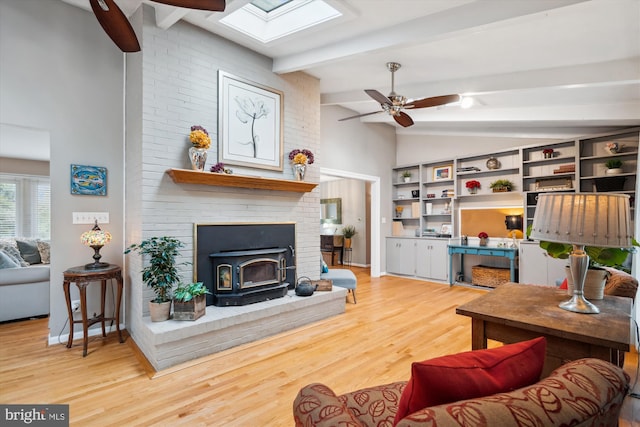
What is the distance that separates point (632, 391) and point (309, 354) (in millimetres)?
2382

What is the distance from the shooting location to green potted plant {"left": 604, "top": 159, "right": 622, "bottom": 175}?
14.2ft

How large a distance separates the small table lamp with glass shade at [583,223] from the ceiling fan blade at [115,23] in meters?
2.51

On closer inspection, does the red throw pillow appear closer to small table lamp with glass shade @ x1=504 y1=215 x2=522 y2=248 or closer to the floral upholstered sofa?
the floral upholstered sofa

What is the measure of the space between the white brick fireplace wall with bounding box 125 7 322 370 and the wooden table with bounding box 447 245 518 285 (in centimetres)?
364

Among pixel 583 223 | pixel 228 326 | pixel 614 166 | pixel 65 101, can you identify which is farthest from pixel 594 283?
pixel 65 101

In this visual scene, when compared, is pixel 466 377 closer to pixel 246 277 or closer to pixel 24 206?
pixel 246 277

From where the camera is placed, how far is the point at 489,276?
5.43m

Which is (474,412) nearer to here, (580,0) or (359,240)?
(580,0)

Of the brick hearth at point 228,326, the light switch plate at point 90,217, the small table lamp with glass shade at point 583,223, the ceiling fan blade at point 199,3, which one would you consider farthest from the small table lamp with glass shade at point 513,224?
the light switch plate at point 90,217

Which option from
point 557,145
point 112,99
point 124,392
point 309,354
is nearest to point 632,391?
point 309,354

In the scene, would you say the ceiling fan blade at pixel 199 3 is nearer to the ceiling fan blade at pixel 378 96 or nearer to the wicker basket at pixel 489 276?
the ceiling fan blade at pixel 378 96

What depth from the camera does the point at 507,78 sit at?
3.82 metres

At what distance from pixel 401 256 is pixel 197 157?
467cm

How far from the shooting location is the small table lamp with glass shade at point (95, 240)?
295cm
